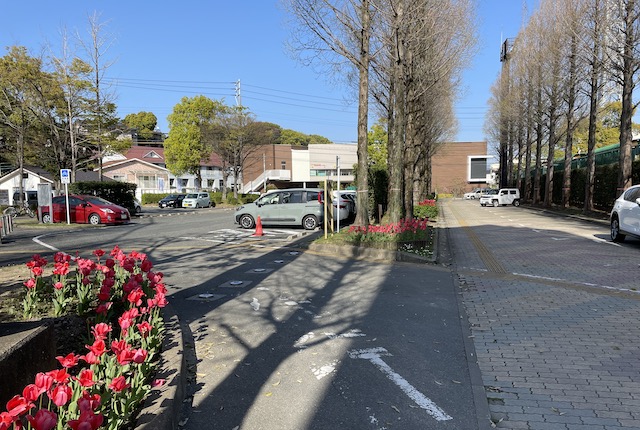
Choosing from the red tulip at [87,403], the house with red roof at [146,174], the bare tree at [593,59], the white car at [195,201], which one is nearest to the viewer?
the red tulip at [87,403]

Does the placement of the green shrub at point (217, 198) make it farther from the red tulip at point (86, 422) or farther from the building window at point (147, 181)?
the red tulip at point (86, 422)

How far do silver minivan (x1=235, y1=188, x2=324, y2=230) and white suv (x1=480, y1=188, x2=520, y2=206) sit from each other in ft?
99.2

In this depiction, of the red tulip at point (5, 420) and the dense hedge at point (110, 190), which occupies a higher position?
the dense hedge at point (110, 190)

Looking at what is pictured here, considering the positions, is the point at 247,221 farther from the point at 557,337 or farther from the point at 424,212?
the point at 557,337

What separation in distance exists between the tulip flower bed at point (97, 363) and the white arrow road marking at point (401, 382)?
194 cm

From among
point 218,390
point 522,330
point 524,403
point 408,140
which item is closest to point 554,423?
point 524,403

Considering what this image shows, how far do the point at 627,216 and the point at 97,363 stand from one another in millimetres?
13629

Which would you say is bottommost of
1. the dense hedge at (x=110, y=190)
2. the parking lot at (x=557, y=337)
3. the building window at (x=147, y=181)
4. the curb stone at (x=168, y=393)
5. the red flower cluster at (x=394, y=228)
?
the parking lot at (x=557, y=337)

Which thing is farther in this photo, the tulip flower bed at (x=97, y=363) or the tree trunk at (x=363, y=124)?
the tree trunk at (x=363, y=124)

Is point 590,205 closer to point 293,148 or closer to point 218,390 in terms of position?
point 218,390

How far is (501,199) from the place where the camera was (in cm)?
4281

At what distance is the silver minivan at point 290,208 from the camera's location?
16.9 meters

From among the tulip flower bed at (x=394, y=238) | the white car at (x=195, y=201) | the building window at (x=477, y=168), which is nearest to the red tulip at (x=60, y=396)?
the tulip flower bed at (x=394, y=238)

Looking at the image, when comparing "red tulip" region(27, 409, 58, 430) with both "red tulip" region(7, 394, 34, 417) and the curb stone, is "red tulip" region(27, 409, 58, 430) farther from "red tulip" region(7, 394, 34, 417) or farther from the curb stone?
the curb stone
